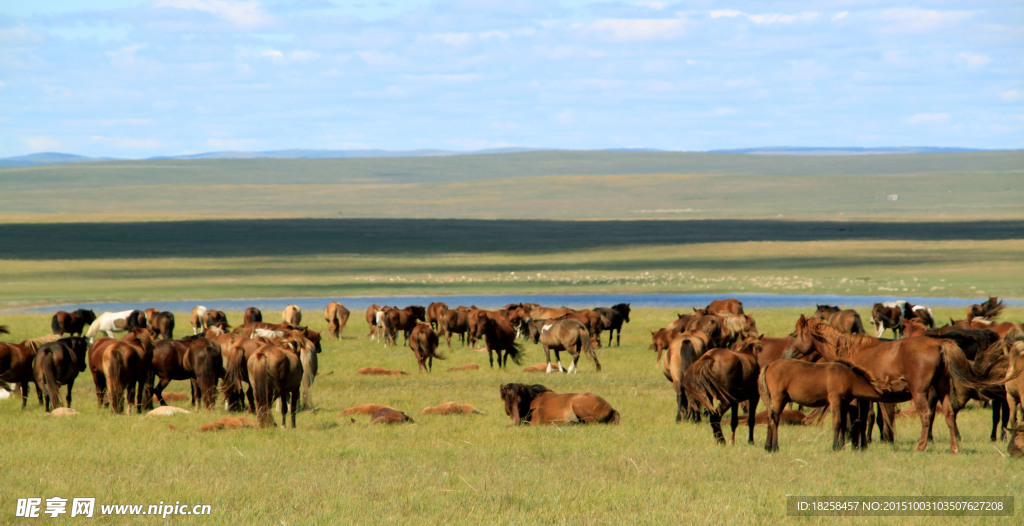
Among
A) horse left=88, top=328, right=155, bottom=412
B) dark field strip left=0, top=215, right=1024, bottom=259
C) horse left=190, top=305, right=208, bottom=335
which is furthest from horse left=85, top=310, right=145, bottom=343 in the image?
dark field strip left=0, top=215, right=1024, bottom=259

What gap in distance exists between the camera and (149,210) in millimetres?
134875

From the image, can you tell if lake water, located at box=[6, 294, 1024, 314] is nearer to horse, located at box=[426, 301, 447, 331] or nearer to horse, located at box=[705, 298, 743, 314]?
horse, located at box=[426, 301, 447, 331]

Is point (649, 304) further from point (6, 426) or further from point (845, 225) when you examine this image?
point (845, 225)

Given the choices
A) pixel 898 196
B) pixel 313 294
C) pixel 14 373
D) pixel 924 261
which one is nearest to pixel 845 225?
pixel 924 261

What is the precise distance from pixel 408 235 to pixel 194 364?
229 feet

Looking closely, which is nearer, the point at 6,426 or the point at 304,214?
the point at 6,426

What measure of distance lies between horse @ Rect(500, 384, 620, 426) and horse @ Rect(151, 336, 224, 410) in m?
4.97

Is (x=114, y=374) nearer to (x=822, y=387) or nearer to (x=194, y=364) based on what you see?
(x=194, y=364)

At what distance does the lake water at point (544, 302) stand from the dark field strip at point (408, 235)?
23.2m

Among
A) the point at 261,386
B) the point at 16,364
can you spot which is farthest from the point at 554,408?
the point at 16,364

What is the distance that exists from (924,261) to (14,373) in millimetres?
56976

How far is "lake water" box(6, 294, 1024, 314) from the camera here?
1757 inches

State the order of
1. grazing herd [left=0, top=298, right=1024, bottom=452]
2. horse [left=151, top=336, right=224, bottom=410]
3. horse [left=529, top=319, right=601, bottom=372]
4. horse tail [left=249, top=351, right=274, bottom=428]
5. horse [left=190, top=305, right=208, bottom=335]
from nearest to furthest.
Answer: grazing herd [left=0, top=298, right=1024, bottom=452] < horse tail [left=249, top=351, right=274, bottom=428] < horse [left=151, top=336, right=224, bottom=410] < horse [left=529, top=319, right=601, bottom=372] < horse [left=190, top=305, right=208, bottom=335]

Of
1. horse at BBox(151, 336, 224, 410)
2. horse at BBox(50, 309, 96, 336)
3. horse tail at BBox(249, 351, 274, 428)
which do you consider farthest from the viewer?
horse at BBox(50, 309, 96, 336)
